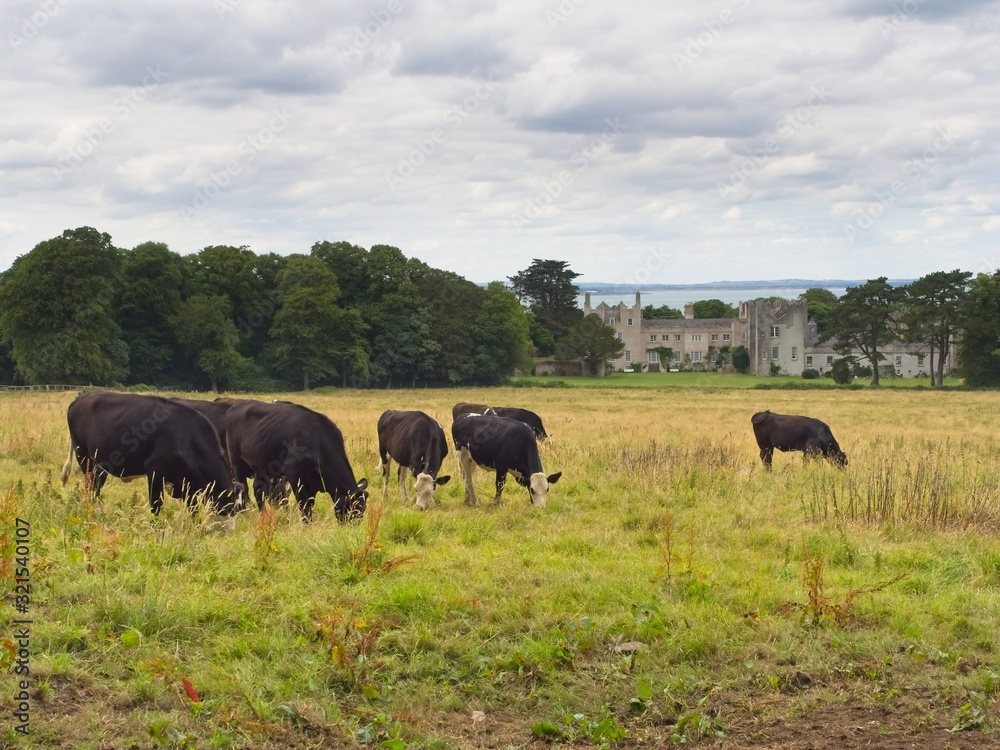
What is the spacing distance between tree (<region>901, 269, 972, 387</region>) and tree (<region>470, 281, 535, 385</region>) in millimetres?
31352

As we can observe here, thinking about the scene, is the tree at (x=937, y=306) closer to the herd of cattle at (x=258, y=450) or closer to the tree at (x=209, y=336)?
the tree at (x=209, y=336)

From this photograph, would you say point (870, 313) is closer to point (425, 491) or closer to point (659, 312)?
point (659, 312)

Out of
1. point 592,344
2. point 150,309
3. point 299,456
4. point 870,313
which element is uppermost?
point 870,313

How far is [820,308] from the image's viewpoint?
133750mm

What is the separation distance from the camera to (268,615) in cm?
750

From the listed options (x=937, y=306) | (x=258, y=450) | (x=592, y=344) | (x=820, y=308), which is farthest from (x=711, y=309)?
(x=258, y=450)

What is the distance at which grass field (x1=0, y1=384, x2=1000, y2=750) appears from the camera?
6070 mm

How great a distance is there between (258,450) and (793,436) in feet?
40.3

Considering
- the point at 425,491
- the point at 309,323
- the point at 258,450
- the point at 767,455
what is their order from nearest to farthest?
1. the point at 258,450
2. the point at 425,491
3. the point at 767,455
4. the point at 309,323

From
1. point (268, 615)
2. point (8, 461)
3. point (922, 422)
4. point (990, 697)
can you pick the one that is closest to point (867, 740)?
point (990, 697)

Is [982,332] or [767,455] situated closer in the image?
[767,455]

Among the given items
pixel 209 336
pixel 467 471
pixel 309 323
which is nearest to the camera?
pixel 467 471

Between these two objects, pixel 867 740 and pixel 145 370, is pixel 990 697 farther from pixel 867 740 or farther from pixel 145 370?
pixel 145 370

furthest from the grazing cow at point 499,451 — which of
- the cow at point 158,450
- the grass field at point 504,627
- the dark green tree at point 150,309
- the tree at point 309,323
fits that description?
the dark green tree at point 150,309
